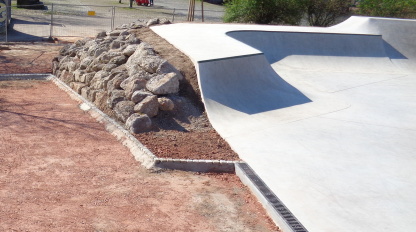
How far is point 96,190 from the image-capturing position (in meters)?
7.16

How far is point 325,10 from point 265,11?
3.01m

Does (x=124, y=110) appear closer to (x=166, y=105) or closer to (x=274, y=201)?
(x=166, y=105)

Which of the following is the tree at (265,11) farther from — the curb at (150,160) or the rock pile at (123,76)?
the curb at (150,160)

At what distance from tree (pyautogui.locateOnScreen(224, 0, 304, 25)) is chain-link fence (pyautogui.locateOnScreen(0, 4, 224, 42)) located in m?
1.51

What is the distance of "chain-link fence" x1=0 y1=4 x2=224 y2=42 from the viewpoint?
21.5 metres

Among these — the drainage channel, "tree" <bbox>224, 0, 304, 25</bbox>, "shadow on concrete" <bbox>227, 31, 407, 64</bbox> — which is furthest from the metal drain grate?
"tree" <bbox>224, 0, 304, 25</bbox>

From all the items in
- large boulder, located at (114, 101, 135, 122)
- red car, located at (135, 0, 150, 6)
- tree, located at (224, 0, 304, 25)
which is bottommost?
large boulder, located at (114, 101, 135, 122)

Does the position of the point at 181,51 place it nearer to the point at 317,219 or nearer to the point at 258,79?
the point at 258,79

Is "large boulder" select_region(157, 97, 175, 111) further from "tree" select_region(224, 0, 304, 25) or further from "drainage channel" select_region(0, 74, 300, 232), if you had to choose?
"tree" select_region(224, 0, 304, 25)

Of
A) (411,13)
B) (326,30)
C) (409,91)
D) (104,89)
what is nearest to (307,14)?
(411,13)

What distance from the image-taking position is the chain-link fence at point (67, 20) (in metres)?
21.5

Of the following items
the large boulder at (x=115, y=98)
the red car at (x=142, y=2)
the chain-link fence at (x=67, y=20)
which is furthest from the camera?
the red car at (x=142, y=2)

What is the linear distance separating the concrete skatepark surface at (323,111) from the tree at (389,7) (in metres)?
5.49

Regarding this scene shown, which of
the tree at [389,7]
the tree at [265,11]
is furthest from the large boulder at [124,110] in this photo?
the tree at [389,7]
